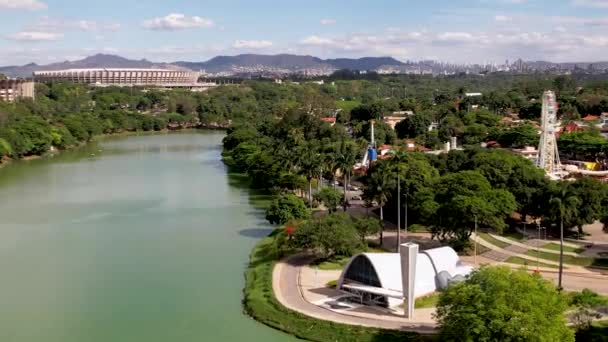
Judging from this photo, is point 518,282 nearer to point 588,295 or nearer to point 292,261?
point 588,295

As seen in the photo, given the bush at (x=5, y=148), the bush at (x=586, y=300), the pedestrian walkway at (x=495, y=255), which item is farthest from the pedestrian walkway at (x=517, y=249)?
the bush at (x=5, y=148)

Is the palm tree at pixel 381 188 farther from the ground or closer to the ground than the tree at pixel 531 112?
closer to the ground

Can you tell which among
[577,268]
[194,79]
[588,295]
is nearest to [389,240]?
[577,268]

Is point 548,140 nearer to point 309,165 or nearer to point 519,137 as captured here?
point 519,137

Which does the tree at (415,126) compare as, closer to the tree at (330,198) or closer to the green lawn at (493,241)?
the tree at (330,198)

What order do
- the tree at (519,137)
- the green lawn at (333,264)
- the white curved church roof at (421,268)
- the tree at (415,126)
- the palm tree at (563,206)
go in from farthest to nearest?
the tree at (415,126) < the tree at (519,137) < the green lawn at (333,264) < the palm tree at (563,206) < the white curved church roof at (421,268)

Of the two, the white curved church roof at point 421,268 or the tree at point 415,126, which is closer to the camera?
the white curved church roof at point 421,268

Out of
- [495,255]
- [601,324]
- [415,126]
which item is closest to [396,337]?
[601,324]
